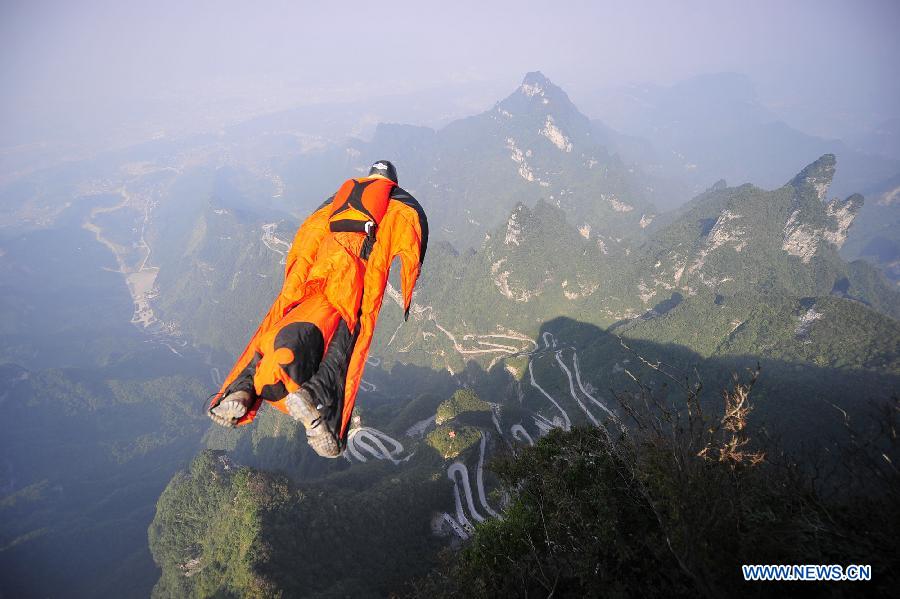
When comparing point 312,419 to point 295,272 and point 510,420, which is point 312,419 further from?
point 510,420

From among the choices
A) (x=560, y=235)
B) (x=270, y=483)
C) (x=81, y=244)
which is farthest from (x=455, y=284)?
(x=81, y=244)

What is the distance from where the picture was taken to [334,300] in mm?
5449

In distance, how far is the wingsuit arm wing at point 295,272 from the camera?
4.95 metres

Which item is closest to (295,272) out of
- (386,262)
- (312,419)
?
(386,262)

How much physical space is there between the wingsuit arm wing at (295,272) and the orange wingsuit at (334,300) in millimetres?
16

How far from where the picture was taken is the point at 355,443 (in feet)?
155

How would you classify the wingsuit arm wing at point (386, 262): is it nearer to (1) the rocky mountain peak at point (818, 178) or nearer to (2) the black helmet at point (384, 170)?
(2) the black helmet at point (384, 170)

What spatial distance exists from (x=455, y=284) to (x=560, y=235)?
2788cm

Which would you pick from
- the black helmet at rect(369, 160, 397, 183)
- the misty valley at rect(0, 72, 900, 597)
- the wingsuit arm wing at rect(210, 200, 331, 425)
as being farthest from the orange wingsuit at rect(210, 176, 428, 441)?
the misty valley at rect(0, 72, 900, 597)

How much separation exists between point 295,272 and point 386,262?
1429 millimetres

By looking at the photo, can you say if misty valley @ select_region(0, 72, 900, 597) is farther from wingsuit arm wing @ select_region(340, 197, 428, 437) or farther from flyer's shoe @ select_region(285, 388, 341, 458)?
wingsuit arm wing @ select_region(340, 197, 428, 437)

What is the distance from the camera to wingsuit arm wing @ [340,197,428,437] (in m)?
5.63

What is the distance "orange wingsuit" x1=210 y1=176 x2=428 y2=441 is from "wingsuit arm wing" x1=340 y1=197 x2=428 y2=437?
0.05ft

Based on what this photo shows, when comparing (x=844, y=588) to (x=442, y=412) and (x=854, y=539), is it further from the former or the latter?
(x=442, y=412)
